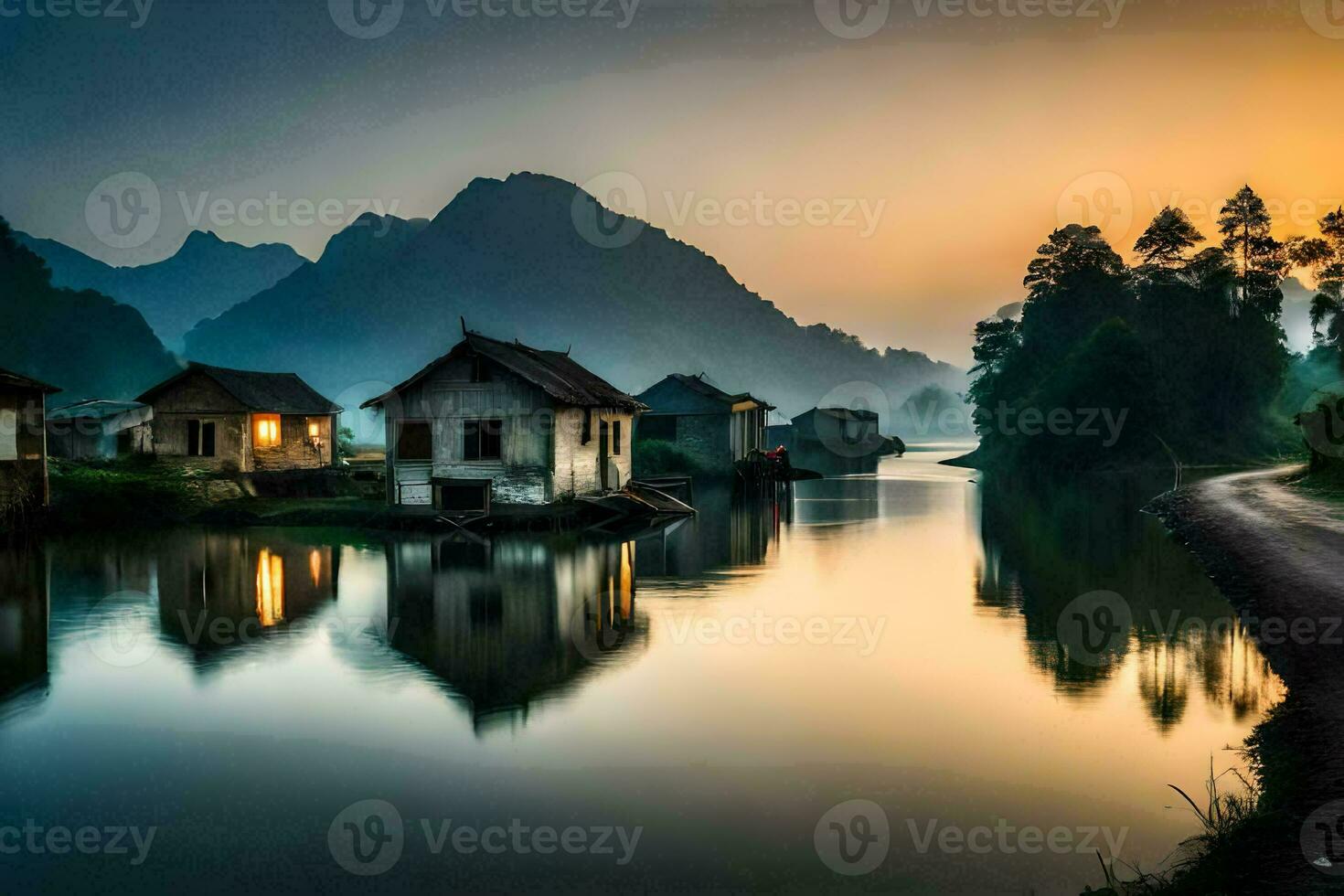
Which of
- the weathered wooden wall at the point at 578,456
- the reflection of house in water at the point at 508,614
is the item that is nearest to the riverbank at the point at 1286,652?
the reflection of house in water at the point at 508,614

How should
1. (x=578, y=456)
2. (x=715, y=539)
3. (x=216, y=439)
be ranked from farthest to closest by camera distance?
1. (x=216, y=439)
2. (x=578, y=456)
3. (x=715, y=539)

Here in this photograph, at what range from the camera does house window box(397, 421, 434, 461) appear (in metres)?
35.8

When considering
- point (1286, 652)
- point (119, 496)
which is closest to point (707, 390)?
point (119, 496)

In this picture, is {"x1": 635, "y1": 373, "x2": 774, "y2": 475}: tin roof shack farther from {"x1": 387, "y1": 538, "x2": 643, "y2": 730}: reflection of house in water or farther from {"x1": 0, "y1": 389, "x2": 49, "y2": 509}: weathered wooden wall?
{"x1": 0, "y1": 389, "x2": 49, "y2": 509}: weathered wooden wall

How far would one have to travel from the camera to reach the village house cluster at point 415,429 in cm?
3416

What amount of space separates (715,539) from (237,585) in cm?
1594

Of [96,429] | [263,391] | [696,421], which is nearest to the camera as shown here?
[263,391]

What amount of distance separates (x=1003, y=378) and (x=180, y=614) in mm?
85439

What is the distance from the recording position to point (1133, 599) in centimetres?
2183

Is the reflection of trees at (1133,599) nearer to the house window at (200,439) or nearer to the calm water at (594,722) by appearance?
the calm water at (594,722)

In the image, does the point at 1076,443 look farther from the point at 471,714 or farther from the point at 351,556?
the point at 471,714

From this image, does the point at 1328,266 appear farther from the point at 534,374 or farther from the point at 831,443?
the point at 534,374

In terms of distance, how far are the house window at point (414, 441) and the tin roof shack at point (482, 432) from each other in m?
0.03

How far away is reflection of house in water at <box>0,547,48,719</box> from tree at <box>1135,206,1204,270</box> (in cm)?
8729
